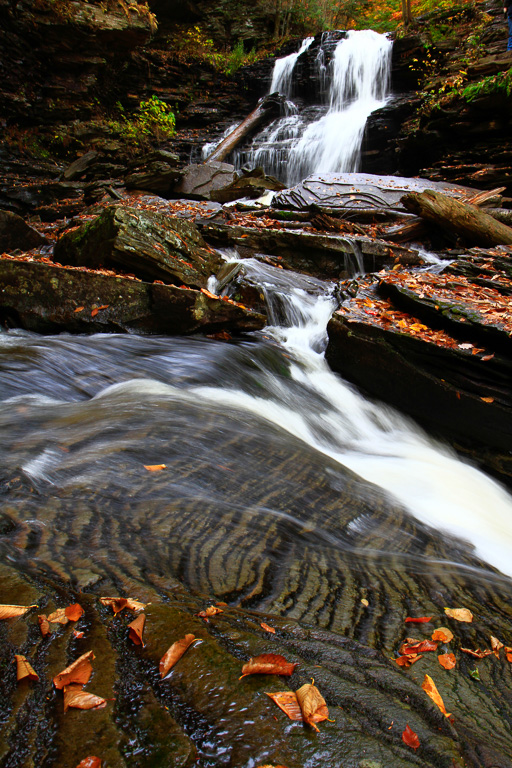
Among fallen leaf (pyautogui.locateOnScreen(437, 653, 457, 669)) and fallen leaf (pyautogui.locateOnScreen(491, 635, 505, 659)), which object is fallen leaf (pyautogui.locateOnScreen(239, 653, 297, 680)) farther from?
fallen leaf (pyautogui.locateOnScreen(491, 635, 505, 659))

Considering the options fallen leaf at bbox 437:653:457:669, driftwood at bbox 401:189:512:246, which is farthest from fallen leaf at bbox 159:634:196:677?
driftwood at bbox 401:189:512:246

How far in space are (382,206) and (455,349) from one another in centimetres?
745

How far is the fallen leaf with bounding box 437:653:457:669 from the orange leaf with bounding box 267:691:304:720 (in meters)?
0.80

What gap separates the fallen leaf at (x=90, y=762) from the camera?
3.08ft

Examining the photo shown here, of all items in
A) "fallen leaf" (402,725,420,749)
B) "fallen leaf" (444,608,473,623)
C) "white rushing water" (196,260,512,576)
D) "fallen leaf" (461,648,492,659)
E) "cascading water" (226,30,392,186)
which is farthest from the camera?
"cascading water" (226,30,392,186)

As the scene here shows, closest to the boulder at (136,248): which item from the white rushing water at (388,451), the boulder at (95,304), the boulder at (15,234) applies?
the boulder at (95,304)

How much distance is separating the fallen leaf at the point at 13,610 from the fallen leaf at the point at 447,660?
60.6 inches

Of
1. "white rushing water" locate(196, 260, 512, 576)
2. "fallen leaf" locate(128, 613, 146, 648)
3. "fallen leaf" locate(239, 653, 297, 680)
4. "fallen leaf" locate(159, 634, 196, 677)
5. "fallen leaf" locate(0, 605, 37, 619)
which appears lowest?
"white rushing water" locate(196, 260, 512, 576)

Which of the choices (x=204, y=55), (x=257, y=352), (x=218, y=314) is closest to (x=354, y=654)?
(x=257, y=352)

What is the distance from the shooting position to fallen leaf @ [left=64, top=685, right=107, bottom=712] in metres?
1.07

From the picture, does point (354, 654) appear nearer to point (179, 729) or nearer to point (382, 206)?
point (179, 729)

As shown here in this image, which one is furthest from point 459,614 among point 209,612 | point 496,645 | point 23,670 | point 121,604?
point 23,670

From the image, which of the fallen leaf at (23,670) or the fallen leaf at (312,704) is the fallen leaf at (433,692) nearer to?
the fallen leaf at (312,704)

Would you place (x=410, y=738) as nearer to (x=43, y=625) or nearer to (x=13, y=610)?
(x=43, y=625)
